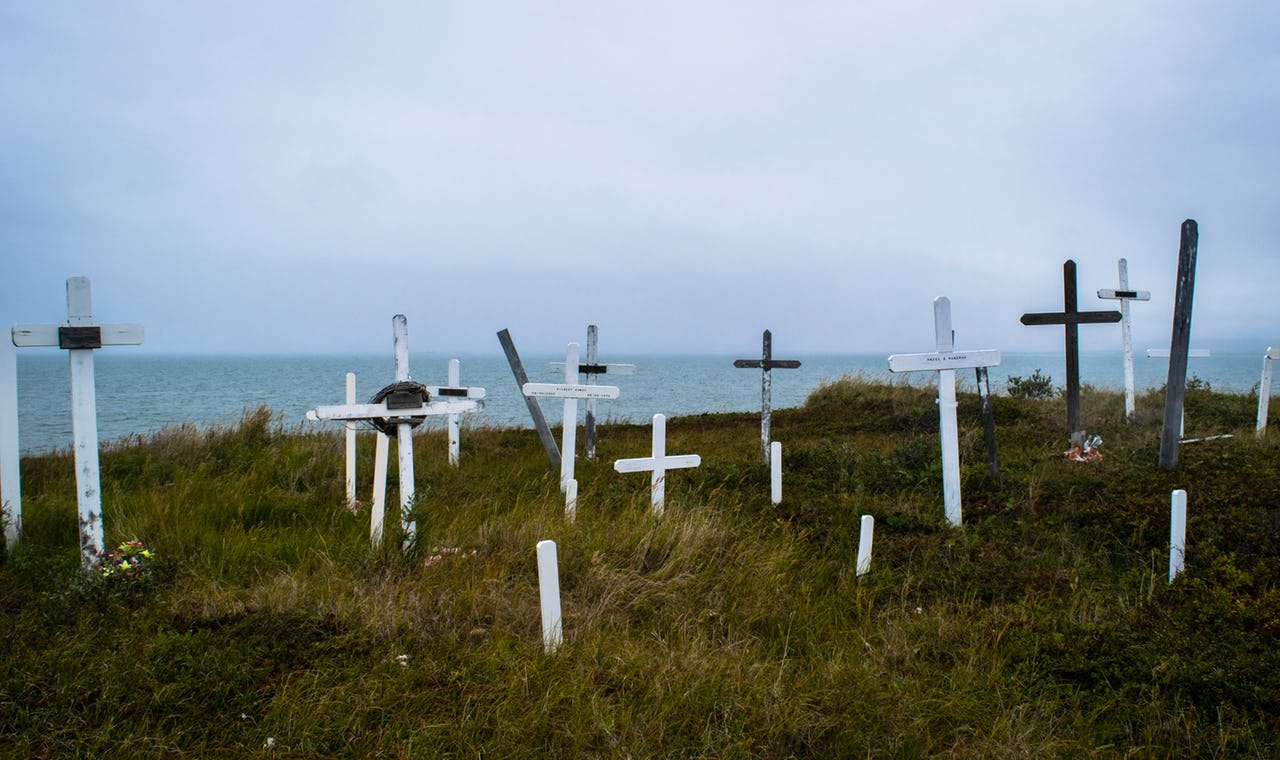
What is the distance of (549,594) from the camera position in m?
4.65

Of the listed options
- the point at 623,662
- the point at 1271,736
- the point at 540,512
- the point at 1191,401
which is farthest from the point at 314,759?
the point at 1191,401

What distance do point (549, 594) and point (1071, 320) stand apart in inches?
370

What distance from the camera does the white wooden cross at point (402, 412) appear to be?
6137 millimetres

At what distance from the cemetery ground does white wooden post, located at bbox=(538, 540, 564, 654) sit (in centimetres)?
11

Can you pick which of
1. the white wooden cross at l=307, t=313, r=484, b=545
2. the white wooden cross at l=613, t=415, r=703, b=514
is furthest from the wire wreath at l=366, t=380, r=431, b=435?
the white wooden cross at l=613, t=415, r=703, b=514

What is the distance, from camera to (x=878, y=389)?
20.0 m

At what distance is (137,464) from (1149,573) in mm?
11507

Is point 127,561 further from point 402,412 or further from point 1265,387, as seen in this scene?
point 1265,387

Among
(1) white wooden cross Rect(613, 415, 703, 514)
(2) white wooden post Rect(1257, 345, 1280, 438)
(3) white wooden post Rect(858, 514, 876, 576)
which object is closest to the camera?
(3) white wooden post Rect(858, 514, 876, 576)

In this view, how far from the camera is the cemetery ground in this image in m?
3.80

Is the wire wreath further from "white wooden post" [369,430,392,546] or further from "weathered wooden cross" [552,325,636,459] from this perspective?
"weathered wooden cross" [552,325,636,459]

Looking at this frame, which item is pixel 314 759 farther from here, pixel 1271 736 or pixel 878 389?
pixel 878 389

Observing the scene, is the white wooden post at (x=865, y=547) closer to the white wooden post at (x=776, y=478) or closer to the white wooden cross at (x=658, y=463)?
the white wooden cross at (x=658, y=463)

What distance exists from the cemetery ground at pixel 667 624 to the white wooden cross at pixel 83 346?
0.56 meters
